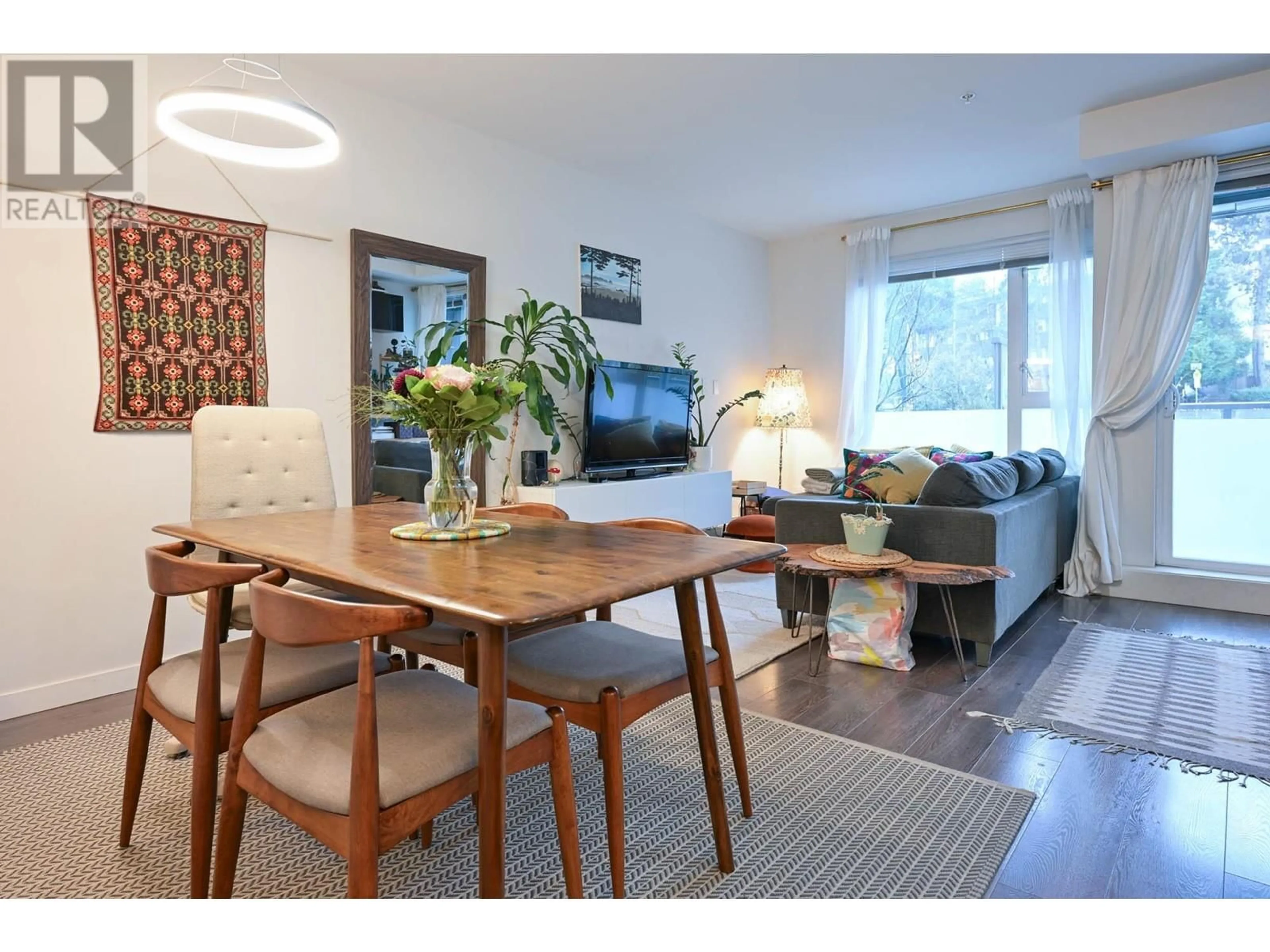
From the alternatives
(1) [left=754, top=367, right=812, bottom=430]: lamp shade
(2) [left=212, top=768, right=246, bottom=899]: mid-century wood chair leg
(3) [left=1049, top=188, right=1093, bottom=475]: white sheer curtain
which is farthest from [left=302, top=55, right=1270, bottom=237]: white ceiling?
(2) [left=212, top=768, right=246, bottom=899]: mid-century wood chair leg

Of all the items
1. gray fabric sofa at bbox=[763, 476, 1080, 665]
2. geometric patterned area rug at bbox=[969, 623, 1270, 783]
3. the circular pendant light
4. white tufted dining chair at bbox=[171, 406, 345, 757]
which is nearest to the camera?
the circular pendant light

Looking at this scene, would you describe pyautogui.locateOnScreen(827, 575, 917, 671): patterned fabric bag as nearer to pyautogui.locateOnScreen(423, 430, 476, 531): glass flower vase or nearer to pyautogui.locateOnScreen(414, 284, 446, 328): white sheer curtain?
pyautogui.locateOnScreen(423, 430, 476, 531): glass flower vase

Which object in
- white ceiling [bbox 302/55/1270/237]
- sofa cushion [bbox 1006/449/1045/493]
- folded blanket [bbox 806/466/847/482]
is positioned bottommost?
folded blanket [bbox 806/466/847/482]

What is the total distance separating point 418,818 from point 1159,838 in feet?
5.58

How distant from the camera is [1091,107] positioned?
3.72 m

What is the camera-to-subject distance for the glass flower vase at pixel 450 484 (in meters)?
1.75

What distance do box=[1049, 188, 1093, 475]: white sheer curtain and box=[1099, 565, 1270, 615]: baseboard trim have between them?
29.6 inches

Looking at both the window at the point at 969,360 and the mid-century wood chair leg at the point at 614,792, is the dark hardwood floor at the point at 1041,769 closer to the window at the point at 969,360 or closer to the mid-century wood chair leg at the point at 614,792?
the mid-century wood chair leg at the point at 614,792

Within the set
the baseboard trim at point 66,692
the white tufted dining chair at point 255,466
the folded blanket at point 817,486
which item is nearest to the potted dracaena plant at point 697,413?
the folded blanket at point 817,486

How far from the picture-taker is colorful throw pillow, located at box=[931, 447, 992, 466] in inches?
160

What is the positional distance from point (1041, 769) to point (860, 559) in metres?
1.01

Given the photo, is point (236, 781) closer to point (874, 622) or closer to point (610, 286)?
point (874, 622)
